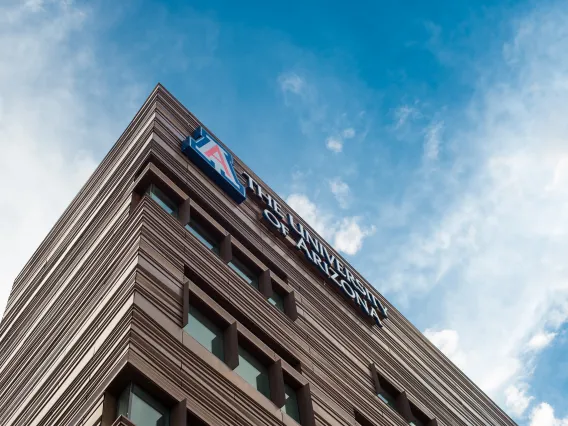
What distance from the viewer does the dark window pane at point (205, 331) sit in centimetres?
2156

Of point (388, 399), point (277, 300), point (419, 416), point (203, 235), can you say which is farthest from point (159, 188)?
point (419, 416)

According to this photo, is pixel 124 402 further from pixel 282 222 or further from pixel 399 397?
pixel 282 222

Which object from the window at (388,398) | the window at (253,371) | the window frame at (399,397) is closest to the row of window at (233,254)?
the window at (253,371)

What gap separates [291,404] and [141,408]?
7387 mm

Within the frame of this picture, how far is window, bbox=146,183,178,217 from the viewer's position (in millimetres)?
27203

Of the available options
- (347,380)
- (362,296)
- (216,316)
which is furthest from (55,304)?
(362,296)

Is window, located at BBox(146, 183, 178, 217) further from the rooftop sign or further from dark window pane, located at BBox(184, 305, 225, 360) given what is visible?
dark window pane, located at BBox(184, 305, 225, 360)

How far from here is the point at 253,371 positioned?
2289 cm

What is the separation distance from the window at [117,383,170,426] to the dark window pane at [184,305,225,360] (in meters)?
3.96

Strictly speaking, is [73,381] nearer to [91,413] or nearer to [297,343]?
[91,413]

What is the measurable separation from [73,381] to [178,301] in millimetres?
3667

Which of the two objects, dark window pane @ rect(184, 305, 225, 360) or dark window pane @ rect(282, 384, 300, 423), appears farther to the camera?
dark window pane @ rect(282, 384, 300, 423)

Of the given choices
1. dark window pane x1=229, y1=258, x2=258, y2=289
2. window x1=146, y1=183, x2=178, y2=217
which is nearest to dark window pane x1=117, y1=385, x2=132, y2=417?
window x1=146, y1=183, x2=178, y2=217

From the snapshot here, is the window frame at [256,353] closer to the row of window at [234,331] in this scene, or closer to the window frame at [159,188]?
the row of window at [234,331]
